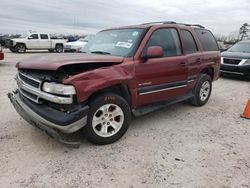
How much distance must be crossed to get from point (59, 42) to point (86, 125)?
67.7 feet

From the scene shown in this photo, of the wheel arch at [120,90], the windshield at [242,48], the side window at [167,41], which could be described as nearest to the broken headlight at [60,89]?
the wheel arch at [120,90]

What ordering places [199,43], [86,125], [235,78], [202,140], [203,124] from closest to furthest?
[86,125] < [202,140] < [203,124] < [199,43] < [235,78]

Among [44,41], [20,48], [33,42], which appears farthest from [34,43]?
[20,48]

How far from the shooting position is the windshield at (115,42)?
4164mm

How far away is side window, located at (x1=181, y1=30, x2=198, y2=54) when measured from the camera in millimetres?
5164

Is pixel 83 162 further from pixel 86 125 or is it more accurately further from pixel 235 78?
pixel 235 78

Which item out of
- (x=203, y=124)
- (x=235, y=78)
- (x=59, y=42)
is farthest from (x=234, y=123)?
(x=59, y=42)

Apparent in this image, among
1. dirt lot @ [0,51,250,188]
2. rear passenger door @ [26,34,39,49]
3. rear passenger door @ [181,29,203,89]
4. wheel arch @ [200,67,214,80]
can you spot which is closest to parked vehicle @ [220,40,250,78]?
wheel arch @ [200,67,214,80]

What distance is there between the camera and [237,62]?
995 centimetres

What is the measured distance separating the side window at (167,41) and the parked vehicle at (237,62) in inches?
234

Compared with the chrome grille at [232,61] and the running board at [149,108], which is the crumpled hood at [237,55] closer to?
the chrome grille at [232,61]

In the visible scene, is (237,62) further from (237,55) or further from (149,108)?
(149,108)

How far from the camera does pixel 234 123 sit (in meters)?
4.90

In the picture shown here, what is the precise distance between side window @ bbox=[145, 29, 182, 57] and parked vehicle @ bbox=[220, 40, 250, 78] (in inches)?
234
